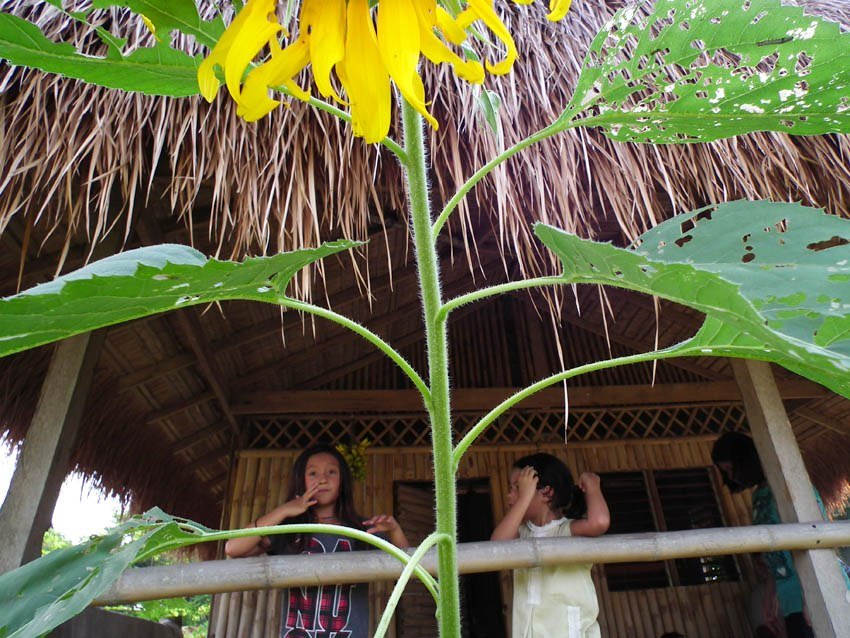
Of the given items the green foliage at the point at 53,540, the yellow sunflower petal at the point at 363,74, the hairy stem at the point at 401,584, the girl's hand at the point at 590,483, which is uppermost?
the green foliage at the point at 53,540

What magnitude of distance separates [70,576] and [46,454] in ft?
3.63

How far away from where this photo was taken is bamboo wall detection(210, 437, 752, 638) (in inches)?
115

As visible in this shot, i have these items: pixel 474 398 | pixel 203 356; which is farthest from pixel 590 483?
pixel 203 356

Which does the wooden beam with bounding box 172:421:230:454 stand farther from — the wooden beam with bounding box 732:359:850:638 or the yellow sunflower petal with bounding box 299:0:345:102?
the yellow sunflower petal with bounding box 299:0:345:102

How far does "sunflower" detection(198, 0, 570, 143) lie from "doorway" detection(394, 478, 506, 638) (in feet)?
10.1

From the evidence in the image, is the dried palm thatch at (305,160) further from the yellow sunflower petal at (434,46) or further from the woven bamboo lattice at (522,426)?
the woven bamboo lattice at (522,426)

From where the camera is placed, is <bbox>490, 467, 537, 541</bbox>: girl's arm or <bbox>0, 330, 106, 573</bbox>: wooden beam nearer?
<bbox>0, 330, 106, 573</bbox>: wooden beam

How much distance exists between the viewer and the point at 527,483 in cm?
181

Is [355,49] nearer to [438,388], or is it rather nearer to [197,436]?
[438,388]

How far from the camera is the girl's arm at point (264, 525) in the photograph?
5.49 feet

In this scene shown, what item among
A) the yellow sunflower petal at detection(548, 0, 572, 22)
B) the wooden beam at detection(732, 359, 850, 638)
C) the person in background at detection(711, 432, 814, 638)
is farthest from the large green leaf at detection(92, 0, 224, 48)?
the person in background at detection(711, 432, 814, 638)

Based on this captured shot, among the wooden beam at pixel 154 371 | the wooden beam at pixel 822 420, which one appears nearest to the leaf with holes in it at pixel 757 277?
the wooden beam at pixel 154 371

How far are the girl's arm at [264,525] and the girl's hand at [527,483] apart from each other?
2.01 ft

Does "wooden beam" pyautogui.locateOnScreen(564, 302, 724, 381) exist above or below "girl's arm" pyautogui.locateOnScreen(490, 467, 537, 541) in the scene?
above
